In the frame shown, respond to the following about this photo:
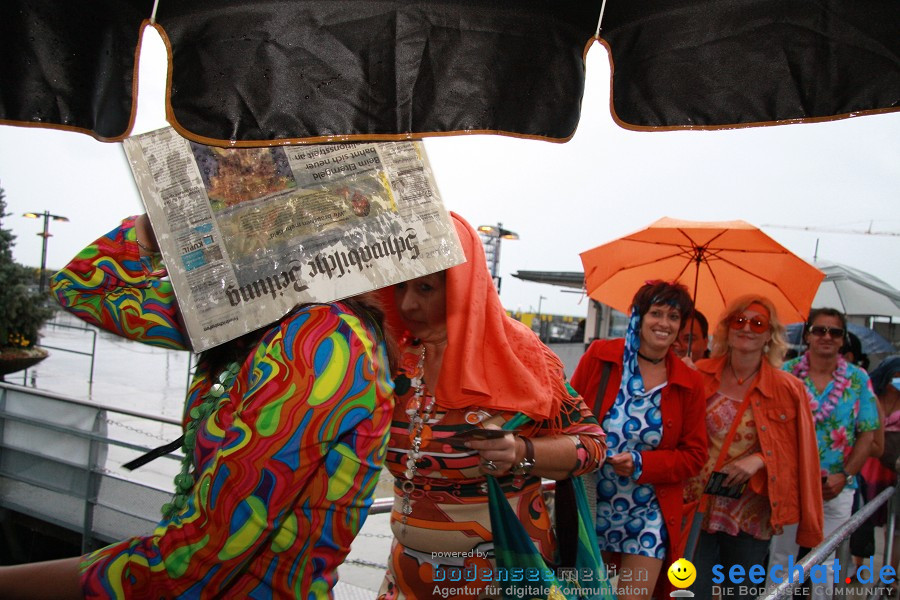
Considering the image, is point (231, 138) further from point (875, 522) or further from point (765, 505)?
point (875, 522)

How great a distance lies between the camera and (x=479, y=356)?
2.01 meters

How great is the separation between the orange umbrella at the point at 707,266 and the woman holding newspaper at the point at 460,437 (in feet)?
9.68

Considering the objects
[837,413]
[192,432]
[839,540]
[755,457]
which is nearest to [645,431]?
[755,457]

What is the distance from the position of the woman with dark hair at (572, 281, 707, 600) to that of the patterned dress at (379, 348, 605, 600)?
4.31 ft

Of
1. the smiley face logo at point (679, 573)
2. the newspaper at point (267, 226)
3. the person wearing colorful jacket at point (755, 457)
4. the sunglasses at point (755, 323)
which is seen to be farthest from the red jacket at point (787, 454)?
the newspaper at point (267, 226)

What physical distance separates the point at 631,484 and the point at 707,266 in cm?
244

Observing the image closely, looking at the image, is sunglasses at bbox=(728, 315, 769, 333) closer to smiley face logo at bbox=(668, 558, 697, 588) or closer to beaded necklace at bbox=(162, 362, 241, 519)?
smiley face logo at bbox=(668, 558, 697, 588)

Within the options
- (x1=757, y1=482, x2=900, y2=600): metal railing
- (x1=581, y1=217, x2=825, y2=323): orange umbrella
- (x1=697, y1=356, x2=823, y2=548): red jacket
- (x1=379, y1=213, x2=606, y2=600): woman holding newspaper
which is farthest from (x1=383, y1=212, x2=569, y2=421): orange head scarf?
(x1=581, y1=217, x2=825, y2=323): orange umbrella

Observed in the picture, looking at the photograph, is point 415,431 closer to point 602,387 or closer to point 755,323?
point 602,387

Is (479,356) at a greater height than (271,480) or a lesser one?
greater

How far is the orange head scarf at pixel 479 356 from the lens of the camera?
1.98 metres

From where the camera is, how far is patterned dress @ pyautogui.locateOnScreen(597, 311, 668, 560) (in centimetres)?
319

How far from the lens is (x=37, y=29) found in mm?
1355

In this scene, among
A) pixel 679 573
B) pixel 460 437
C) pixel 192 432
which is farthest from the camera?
pixel 679 573
